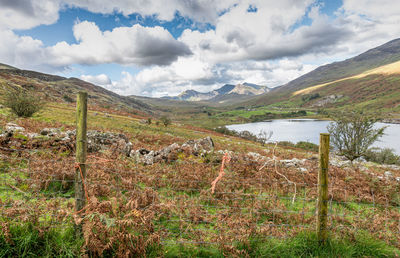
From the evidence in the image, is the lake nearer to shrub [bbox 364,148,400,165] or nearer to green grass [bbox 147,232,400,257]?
shrub [bbox 364,148,400,165]

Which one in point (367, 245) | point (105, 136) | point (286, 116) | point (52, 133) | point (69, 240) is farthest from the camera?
point (286, 116)

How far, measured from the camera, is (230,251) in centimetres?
392

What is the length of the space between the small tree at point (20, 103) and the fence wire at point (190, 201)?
15814mm

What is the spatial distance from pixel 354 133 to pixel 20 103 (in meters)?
32.0

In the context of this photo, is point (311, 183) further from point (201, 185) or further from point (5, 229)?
point (5, 229)

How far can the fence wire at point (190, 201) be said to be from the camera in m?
4.12

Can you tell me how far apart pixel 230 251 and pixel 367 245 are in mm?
3202

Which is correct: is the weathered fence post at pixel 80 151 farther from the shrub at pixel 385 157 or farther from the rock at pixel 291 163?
the shrub at pixel 385 157

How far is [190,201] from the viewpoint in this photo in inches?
249

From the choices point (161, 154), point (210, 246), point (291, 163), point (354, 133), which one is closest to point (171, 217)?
point (210, 246)

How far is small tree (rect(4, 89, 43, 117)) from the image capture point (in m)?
19.6

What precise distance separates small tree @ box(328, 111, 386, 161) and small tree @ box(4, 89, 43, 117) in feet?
99.3

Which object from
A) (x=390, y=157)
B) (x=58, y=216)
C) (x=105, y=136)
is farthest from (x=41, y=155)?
(x=390, y=157)

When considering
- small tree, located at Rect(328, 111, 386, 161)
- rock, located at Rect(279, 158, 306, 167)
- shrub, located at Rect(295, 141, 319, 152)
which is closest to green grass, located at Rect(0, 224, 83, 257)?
rock, located at Rect(279, 158, 306, 167)
